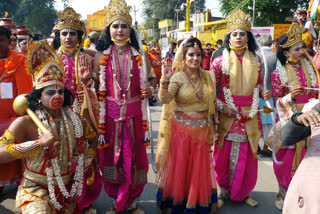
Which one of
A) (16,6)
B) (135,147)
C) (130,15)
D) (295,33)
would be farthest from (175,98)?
(16,6)

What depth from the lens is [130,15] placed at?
3.27m

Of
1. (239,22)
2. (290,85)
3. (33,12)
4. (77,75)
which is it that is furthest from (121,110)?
(33,12)

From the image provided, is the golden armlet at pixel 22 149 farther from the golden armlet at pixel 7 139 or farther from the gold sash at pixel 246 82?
the gold sash at pixel 246 82

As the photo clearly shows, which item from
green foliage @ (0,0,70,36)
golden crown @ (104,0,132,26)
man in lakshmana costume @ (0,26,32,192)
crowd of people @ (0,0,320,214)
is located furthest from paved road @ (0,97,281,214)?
green foliage @ (0,0,70,36)

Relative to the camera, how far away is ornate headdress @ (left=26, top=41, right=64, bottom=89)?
7.59 ft

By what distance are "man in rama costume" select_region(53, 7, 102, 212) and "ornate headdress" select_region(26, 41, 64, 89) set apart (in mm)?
810

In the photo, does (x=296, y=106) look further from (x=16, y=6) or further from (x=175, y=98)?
(x=16, y=6)

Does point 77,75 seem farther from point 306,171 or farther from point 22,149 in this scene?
point 306,171

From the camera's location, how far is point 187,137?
10.3 ft

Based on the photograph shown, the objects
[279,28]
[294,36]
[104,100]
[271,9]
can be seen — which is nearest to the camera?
[104,100]

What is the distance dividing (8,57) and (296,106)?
134 inches

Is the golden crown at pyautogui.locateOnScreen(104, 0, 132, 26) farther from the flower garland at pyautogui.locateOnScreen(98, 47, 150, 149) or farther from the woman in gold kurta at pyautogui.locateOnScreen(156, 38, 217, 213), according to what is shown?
the woman in gold kurta at pyautogui.locateOnScreen(156, 38, 217, 213)

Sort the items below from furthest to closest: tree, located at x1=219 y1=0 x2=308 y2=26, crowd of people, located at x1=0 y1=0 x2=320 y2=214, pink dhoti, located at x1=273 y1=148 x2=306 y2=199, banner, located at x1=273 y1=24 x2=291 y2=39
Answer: tree, located at x1=219 y1=0 x2=308 y2=26 → banner, located at x1=273 y1=24 x2=291 y2=39 → pink dhoti, located at x1=273 y1=148 x2=306 y2=199 → crowd of people, located at x1=0 y1=0 x2=320 y2=214

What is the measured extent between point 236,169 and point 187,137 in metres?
0.85
